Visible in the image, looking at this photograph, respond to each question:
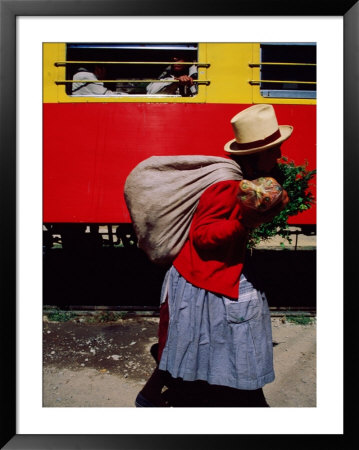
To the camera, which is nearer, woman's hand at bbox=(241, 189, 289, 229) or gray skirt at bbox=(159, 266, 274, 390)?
woman's hand at bbox=(241, 189, 289, 229)

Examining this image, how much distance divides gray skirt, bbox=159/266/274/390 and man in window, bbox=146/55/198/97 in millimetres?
1739

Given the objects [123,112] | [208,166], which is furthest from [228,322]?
[123,112]

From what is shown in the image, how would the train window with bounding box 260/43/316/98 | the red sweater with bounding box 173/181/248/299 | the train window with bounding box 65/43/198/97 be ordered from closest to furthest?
the red sweater with bounding box 173/181/248/299, the train window with bounding box 260/43/316/98, the train window with bounding box 65/43/198/97

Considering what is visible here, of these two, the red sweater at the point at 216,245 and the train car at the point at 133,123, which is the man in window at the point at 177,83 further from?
the red sweater at the point at 216,245

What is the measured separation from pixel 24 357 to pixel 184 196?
116cm

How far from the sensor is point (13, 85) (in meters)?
1.92

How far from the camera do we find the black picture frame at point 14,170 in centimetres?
186

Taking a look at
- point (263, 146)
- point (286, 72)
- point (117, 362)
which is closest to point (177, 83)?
point (286, 72)

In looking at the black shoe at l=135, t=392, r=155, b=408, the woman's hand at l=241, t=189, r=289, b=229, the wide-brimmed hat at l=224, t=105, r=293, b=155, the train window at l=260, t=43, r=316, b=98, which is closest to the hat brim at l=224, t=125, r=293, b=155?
the wide-brimmed hat at l=224, t=105, r=293, b=155

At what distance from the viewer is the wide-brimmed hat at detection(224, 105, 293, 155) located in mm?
1790

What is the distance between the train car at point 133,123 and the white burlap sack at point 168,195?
3.47ft

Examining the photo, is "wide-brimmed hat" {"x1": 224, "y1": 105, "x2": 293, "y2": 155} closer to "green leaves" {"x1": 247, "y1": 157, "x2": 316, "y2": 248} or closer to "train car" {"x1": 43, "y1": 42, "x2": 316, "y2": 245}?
"green leaves" {"x1": 247, "y1": 157, "x2": 316, "y2": 248}

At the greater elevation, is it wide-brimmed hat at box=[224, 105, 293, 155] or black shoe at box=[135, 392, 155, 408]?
wide-brimmed hat at box=[224, 105, 293, 155]

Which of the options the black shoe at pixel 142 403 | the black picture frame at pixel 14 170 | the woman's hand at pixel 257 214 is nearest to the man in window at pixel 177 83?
the black picture frame at pixel 14 170
